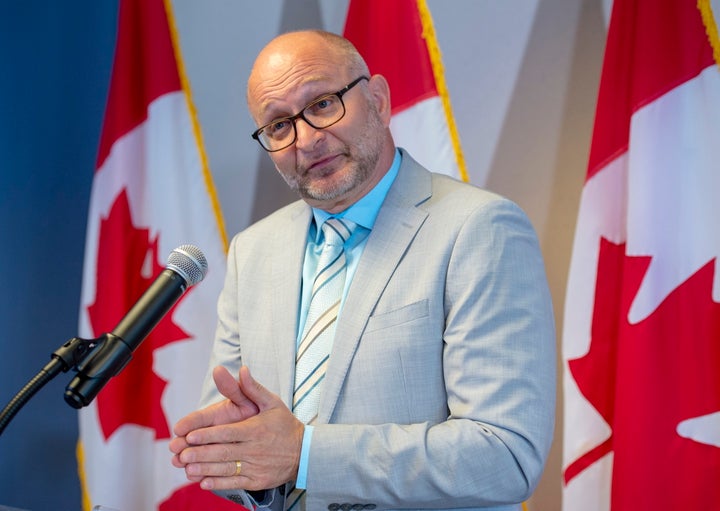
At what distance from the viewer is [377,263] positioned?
1792mm

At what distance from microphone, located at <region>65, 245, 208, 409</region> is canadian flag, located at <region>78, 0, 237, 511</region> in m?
1.71

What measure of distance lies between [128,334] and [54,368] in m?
0.12

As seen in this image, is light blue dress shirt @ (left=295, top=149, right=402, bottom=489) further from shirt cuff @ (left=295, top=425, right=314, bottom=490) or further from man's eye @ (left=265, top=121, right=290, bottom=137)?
shirt cuff @ (left=295, top=425, right=314, bottom=490)

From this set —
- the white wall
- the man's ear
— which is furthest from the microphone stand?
Answer: the white wall

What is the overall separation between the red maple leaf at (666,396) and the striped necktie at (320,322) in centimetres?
96

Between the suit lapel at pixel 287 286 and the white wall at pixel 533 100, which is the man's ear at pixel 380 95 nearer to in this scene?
the suit lapel at pixel 287 286

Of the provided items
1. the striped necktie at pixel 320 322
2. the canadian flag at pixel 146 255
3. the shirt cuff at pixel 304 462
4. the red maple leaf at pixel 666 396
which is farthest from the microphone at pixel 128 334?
the canadian flag at pixel 146 255

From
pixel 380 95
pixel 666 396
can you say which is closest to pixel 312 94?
pixel 380 95

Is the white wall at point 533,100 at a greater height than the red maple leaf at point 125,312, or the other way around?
the white wall at point 533,100

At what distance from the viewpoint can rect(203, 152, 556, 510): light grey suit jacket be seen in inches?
59.7

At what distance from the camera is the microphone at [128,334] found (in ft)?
3.83

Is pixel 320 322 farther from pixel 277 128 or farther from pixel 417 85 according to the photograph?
pixel 417 85

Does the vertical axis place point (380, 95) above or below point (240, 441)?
above

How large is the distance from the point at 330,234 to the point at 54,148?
6.41 feet
